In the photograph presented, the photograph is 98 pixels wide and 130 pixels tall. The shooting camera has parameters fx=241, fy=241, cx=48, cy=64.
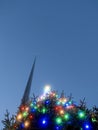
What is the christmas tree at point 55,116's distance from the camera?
1101 cm

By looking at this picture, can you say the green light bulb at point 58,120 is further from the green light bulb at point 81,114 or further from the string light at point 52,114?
the green light bulb at point 81,114

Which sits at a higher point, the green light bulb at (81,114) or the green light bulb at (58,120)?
the green light bulb at (81,114)

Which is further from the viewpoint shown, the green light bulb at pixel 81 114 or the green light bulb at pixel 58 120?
the green light bulb at pixel 81 114

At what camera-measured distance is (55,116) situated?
11.2 m

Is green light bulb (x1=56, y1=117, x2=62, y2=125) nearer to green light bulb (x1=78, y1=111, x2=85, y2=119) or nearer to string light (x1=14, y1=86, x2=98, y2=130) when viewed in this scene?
string light (x1=14, y1=86, x2=98, y2=130)

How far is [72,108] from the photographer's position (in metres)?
11.6

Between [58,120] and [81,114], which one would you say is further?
[81,114]

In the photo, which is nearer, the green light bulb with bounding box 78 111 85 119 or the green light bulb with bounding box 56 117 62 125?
the green light bulb with bounding box 56 117 62 125

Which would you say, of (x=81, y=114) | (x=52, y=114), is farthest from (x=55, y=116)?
(x=81, y=114)

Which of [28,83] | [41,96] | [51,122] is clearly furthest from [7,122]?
[28,83]

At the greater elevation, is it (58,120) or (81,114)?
(81,114)

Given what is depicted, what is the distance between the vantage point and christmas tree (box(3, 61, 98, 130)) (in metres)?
11.0

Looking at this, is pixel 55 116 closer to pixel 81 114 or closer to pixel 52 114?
pixel 52 114

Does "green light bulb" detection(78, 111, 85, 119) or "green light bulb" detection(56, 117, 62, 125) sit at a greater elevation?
"green light bulb" detection(78, 111, 85, 119)
